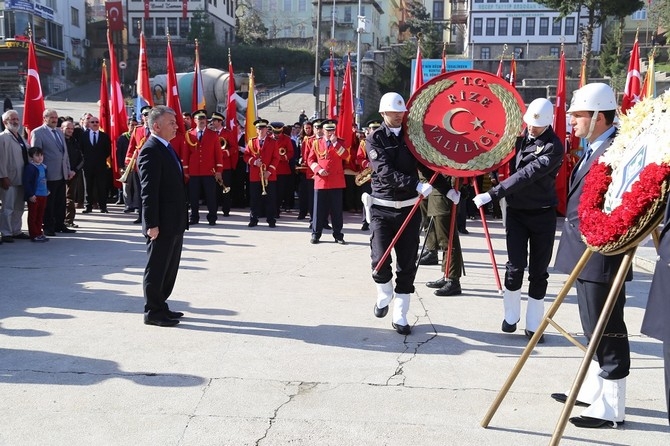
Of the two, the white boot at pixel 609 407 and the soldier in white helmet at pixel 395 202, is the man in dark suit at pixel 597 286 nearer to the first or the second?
the white boot at pixel 609 407

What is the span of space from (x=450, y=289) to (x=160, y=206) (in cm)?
322

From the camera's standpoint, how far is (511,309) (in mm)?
5703

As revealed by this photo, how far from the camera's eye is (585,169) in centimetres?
404

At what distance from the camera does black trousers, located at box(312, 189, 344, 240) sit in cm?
1030

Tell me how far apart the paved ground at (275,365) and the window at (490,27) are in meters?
60.1

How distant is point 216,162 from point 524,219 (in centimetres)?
781

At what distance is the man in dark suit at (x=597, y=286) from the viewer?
386 centimetres

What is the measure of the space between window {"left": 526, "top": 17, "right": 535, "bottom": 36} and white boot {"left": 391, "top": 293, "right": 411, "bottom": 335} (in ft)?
209

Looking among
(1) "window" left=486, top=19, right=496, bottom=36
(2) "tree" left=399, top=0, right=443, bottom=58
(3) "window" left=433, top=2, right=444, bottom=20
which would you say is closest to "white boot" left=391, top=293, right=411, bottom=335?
(2) "tree" left=399, top=0, right=443, bottom=58

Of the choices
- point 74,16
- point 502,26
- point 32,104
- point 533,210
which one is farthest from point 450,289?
point 74,16

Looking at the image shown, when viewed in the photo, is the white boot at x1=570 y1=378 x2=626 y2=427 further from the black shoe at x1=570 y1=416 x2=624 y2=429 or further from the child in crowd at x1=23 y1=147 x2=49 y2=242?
the child in crowd at x1=23 y1=147 x2=49 y2=242

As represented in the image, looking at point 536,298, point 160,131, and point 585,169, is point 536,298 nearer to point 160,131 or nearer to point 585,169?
point 585,169

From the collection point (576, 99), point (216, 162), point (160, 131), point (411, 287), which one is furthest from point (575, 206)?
point (216, 162)

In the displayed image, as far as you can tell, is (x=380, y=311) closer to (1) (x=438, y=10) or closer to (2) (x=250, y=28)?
(2) (x=250, y=28)
